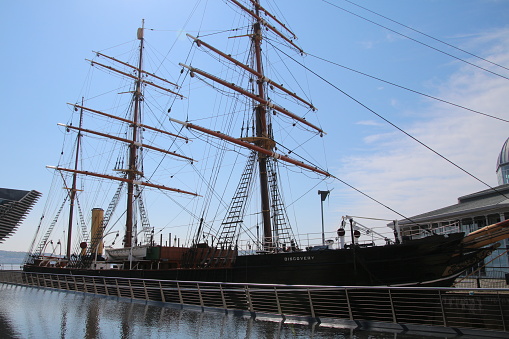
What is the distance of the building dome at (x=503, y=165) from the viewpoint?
44781 millimetres

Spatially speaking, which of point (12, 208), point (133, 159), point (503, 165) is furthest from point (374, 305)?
point (12, 208)

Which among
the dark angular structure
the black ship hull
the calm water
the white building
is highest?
the dark angular structure

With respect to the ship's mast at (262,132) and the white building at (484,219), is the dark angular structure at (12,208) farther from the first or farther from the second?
the white building at (484,219)

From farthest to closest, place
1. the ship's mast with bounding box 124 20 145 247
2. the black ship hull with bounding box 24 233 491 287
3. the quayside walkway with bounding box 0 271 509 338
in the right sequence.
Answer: the ship's mast with bounding box 124 20 145 247
the black ship hull with bounding box 24 233 491 287
the quayside walkway with bounding box 0 271 509 338

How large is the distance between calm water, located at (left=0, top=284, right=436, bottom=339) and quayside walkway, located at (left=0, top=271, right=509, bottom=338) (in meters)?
0.48

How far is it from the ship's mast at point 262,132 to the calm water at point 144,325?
9089 millimetres

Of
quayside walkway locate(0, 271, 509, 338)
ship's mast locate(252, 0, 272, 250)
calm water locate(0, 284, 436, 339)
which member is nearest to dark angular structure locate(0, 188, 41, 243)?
quayside walkway locate(0, 271, 509, 338)

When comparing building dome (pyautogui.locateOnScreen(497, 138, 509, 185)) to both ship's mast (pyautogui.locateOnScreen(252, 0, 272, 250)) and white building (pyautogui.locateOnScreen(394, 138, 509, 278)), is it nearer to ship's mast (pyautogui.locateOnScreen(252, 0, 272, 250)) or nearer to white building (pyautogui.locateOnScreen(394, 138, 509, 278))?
white building (pyautogui.locateOnScreen(394, 138, 509, 278))

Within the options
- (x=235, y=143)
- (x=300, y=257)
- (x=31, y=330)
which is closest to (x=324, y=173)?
(x=235, y=143)

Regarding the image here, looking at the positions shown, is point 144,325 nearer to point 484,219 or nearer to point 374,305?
point 374,305

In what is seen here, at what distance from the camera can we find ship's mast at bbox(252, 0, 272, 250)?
21.5 metres

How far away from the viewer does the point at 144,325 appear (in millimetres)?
9922

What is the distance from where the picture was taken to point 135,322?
410 inches

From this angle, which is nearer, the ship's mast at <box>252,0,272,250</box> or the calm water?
the calm water
